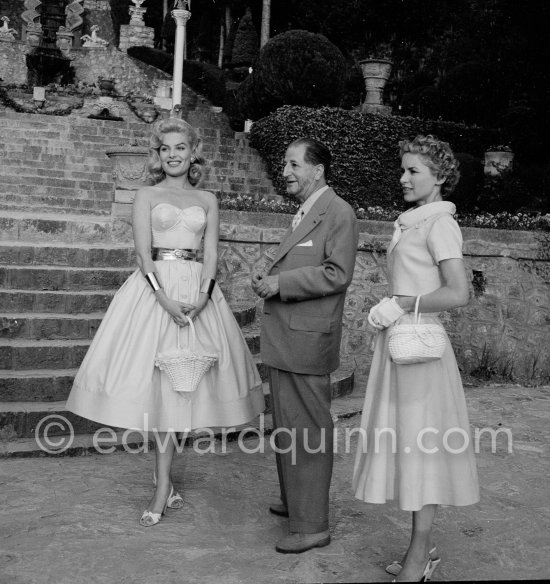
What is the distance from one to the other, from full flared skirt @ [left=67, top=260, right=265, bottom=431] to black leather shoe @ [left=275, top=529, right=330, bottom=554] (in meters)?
0.62

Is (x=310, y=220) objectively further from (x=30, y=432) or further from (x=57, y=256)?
(x=57, y=256)

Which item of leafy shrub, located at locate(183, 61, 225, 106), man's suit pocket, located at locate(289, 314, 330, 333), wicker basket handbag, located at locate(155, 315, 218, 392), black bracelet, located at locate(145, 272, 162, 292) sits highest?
leafy shrub, located at locate(183, 61, 225, 106)

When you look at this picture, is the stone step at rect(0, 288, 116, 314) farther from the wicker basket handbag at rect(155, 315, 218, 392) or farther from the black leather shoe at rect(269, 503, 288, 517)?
the black leather shoe at rect(269, 503, 288, 517)

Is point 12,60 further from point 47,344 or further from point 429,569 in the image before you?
point 429,569

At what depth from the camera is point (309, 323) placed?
3.15 meters

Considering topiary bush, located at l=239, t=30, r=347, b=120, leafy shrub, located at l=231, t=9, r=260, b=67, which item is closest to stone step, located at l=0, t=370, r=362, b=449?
topiary bush, located at l=239, t=30, r=347, b=120

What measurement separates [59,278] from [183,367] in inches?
120

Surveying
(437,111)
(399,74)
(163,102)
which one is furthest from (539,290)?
(399,74)

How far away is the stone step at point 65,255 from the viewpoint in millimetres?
6195

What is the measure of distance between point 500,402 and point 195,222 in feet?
11.5

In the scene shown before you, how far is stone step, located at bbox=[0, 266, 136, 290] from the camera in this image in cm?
596

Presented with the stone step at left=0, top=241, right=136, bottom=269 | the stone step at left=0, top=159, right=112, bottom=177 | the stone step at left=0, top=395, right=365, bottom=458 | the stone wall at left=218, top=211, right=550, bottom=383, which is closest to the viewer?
the stone step at left=0, top=395, right=365, bottom=458

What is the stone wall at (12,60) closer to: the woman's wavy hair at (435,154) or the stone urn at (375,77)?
the stone urn at (375,77)

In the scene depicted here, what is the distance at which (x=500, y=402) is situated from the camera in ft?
20.2
